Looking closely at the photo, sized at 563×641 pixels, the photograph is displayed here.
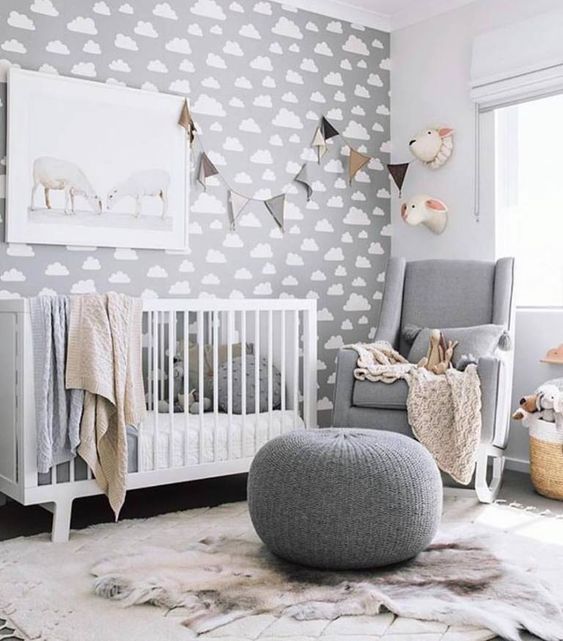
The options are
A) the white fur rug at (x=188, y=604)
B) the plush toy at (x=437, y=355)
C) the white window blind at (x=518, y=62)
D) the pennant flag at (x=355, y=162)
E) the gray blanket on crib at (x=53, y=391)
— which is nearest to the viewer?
the white fur rug at (x=188, y=604)

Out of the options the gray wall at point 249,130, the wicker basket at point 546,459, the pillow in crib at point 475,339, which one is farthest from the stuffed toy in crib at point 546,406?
the gray wall at point 249,130

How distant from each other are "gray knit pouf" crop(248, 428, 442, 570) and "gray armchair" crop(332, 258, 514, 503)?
31.5 inches

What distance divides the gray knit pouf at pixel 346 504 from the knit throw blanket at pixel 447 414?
2.23ft

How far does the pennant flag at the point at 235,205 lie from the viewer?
375 centimetres

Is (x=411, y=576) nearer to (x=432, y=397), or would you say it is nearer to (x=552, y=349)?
(x=432, y=397)

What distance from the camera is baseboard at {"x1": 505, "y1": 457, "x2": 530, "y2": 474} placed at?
370 centimetres

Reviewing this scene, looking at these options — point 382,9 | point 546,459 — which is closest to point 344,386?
point 546,459

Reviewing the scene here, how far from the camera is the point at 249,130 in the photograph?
3830 millimetres

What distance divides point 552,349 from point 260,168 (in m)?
1.56

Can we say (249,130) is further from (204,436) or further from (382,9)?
(204,436)

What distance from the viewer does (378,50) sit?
432cm

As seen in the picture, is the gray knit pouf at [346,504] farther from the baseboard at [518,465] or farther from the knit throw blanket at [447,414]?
the baseboard at [518,465]

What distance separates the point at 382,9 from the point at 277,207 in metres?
1.21

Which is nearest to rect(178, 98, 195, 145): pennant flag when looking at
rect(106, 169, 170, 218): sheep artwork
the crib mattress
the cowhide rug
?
rect(106, 169, 170, 218): sheep artwork
